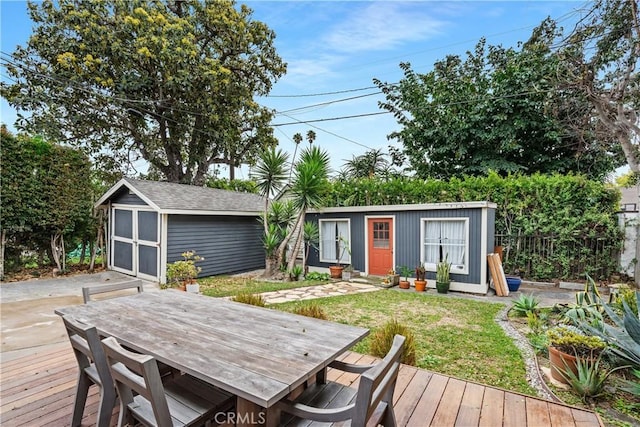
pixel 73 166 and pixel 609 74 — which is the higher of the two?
pixel 609 74

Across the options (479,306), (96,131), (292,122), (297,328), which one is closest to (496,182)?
(479,306)

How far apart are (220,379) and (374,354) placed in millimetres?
2153

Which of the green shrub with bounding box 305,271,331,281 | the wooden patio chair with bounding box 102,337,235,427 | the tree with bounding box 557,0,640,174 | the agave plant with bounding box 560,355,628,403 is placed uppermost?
the tree with bounding box 557,0,640,174

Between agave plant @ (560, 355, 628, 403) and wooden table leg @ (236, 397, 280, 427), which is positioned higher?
wooden table leg @ (236, 397, 280, 427)

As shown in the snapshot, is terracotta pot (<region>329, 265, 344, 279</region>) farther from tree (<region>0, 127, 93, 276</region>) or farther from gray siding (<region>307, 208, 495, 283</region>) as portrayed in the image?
tree (<region>0, 127, 93, 276</region>)

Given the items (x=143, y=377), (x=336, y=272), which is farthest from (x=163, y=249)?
(x=143, y=377)

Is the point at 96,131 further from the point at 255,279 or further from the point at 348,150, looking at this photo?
A: the point at 348,150

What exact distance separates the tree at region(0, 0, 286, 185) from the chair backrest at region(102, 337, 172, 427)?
41.6ft

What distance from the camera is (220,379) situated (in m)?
1.41

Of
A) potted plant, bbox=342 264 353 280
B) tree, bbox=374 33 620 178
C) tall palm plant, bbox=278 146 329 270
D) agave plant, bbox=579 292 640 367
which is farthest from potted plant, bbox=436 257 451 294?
tree, bbox=374 33 620 178

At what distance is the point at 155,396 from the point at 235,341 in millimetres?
533

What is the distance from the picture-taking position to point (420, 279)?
25.6ft

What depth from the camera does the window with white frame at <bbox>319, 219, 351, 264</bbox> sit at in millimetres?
9516

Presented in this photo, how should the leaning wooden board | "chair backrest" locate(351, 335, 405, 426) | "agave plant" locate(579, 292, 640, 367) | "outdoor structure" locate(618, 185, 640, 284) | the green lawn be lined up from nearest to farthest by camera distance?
"chair backrest" locate(351, 335, 405, 426) → "agave plant" locate(579, 292, 640, 367) → the green lawn → the leaning wooden board → "outdoor structure" locate(618, 185, 640, 284)
